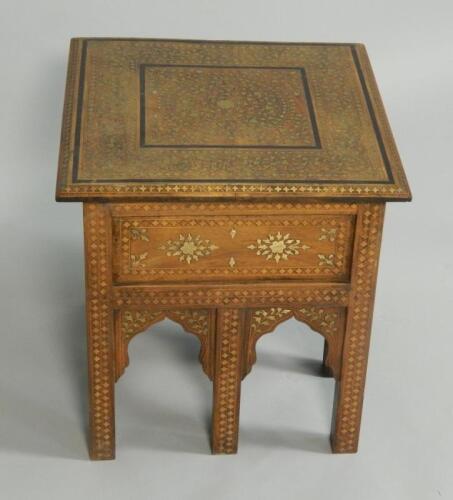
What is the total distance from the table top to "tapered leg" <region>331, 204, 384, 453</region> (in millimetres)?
79

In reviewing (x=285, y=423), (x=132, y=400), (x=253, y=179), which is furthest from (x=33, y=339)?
(x=253, y=179)

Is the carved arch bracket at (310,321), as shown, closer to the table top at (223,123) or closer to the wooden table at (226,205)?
the wooden table at (226,205)

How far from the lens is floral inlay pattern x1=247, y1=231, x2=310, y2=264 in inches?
120

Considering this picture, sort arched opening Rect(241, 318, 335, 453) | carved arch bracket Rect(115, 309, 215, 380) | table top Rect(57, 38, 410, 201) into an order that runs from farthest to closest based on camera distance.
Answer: arched opening Rect(241, 318, 335, 453) → carved arch bracket Rect(115, 309, 215, 380) → table top Rect(57, 38, 410, 201)

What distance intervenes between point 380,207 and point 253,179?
27 cm

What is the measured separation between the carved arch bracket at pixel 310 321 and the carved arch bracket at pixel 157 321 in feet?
0.30

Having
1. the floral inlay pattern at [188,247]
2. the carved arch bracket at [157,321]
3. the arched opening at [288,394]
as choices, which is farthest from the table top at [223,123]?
the arched opening at [288,394]

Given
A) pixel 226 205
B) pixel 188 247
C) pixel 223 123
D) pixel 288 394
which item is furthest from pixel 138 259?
pixel 288 394

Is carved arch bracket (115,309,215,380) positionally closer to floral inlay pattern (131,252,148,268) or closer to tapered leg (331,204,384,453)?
floral inlay pattern (131,252,148,268)

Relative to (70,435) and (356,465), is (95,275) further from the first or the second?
(356,465)

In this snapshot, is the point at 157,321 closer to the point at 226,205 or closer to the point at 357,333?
the point at 226,205

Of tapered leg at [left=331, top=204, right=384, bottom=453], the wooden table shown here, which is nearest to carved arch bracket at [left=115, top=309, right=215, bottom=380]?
the wooden table

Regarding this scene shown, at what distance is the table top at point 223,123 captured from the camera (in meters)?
2.98

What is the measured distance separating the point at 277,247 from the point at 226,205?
0.15 meters
